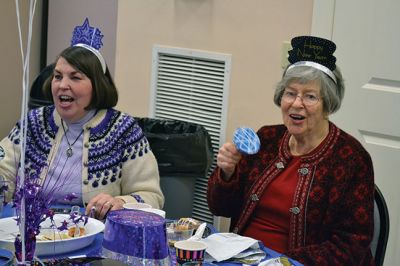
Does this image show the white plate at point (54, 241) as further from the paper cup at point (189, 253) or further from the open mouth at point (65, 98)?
the open mouth at point (65, 98)

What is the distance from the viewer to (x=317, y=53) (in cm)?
238

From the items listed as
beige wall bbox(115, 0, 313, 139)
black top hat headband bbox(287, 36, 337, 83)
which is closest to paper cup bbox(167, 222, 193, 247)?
black top hat headband bbox(287, 36, 337, 83)

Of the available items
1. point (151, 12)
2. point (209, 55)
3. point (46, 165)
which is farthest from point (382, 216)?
point (151, 12)

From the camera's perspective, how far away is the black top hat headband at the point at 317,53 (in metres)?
2.38

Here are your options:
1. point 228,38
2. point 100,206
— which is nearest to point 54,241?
point 100,206

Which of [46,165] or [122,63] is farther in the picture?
[122,63]

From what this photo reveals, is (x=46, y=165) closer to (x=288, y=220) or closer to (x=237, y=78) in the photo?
(x=288, y=220)

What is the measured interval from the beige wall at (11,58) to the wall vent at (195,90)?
1.48 meters

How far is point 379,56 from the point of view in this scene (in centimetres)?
294

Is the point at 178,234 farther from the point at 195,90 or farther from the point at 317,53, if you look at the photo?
the point at 195,90

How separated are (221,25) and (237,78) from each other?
0.29 metres

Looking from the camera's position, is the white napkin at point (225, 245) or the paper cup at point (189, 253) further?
the white napkin at point (225, 245)

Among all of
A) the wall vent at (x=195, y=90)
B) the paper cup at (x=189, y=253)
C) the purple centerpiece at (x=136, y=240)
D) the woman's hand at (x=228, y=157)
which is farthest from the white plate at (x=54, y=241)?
the wall vent at (x=195, y=90)

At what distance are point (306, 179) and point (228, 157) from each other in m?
0.28
